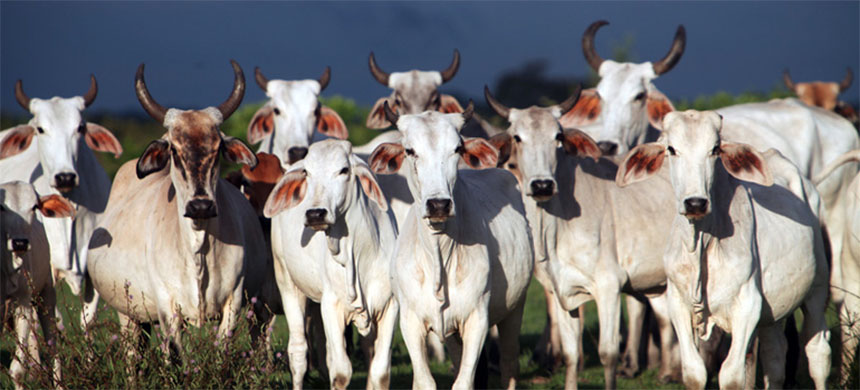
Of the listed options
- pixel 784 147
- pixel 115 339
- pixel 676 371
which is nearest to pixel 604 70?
pixel 784 147

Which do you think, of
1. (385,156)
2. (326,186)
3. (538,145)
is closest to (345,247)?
(326,186)

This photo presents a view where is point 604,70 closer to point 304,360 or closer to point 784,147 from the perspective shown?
point 784,147

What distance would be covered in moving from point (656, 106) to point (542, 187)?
8.38 feet

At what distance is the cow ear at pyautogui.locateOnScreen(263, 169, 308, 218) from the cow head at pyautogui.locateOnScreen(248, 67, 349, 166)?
93.9 inches

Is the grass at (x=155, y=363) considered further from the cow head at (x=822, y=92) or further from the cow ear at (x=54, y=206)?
the cow head at (x=822, y=92)

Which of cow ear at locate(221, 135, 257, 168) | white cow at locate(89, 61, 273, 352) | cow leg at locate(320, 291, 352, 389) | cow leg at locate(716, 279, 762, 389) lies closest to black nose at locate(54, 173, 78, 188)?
white cow at locate(89, 61, 273, 352)

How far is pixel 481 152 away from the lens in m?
7.61

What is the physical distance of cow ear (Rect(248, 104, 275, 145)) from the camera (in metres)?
11.0

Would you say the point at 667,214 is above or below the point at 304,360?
above

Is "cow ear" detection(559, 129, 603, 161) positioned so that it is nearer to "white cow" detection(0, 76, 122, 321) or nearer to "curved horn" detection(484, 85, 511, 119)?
"curved horn" detection(484, 85, 511, 119)

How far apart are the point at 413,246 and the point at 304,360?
1594 mm

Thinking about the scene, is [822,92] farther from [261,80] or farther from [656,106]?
[261,80]

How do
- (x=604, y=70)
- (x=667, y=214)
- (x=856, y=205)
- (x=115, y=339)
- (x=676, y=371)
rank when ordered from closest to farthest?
(x=115, y=339) < (x=856, y=205) < (x=667, y=214) < (x=676, y=371) < (x=604, y=70)

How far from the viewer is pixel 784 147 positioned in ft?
36.8
